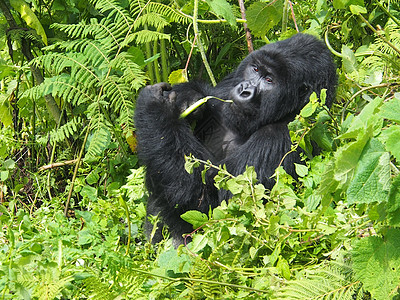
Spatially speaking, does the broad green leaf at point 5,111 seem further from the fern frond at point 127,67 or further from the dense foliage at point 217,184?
the fern frond at point 127,67

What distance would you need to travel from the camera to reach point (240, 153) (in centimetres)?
288

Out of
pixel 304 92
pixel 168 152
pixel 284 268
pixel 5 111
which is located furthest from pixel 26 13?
pixel 284 268

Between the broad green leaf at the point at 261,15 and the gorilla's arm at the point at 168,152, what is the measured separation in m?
0.92

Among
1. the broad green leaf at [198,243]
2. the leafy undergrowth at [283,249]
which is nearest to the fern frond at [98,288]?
the leafy undergrowth at [283,249]

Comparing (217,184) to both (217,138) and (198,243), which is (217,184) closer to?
(198,243)

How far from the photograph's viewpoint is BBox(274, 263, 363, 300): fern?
5.55 feet

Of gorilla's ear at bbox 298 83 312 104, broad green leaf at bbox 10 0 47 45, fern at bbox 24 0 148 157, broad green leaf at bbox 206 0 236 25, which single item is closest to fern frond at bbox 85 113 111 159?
fern at bbox 24 0 148 157

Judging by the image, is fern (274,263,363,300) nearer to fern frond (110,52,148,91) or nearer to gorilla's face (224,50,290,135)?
gorilla's face (224,50,290,135)

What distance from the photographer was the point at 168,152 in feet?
9.41

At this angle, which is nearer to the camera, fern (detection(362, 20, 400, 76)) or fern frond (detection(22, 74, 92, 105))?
fern (detection(362, 20, 400, 76))

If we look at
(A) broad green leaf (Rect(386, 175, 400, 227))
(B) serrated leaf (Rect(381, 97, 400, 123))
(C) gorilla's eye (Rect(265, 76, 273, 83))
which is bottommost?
(A) broad green leaf (Rect(386, 175, 400, 227))

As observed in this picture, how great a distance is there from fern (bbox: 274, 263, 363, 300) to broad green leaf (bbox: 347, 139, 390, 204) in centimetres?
37

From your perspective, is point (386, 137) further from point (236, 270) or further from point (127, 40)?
point (127, 40)

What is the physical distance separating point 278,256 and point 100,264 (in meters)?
0.68
